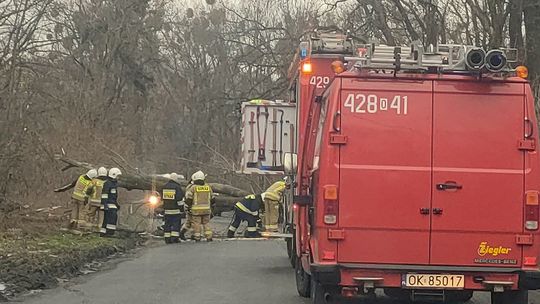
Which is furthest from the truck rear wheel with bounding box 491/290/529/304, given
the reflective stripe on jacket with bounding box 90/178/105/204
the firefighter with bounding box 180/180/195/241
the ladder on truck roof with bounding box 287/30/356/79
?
the reflective stripe on jacket with bounding box 90/178/105/204

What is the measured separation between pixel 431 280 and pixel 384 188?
3.19 feet

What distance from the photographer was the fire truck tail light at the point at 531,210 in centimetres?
773

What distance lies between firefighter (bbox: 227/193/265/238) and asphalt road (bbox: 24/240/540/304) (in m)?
1.60

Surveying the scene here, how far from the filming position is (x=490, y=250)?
25.6 ft

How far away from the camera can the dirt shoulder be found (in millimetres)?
11469

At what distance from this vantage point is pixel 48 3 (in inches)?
982

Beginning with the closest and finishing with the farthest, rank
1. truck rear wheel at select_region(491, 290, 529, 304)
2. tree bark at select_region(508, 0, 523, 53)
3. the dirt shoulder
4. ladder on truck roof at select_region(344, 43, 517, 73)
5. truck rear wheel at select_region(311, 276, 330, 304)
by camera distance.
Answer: ladder on truck roof at select_region(344, 43, 517, 73) < truck rear wheel at select_region(491, 290, 529, 304) < truck rear wheel at select_region(311, 276, 330, 304) < the dirt shoulder < tree bark at select_region(508, 0, 523, 53)

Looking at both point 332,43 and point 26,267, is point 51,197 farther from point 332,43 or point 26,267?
point 332,43

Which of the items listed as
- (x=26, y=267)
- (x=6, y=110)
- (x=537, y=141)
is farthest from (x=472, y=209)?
(x=6, y=110)

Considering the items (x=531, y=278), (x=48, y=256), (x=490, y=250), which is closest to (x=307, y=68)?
(x=490, y=250)

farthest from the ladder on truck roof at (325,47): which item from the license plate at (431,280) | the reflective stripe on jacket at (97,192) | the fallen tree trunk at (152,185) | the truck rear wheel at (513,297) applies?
the fallen tree trunk at (152,185)

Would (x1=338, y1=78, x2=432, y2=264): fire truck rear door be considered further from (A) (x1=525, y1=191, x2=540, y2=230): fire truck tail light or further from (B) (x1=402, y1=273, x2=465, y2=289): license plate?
(A) (x1=525, y1=191, x2=540, y2=230): fire truck tail light

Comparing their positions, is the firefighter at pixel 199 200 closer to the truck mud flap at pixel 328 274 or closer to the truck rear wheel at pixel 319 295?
the truck rear wheel at pixel 319 295

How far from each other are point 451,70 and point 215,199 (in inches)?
611
